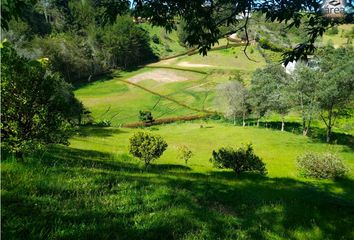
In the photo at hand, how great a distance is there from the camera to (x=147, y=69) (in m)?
144

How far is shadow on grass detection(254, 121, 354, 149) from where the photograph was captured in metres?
66.6

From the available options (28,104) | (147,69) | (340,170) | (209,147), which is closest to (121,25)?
(147,69)

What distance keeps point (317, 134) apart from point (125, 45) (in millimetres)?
96245

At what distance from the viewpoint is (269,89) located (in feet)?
275

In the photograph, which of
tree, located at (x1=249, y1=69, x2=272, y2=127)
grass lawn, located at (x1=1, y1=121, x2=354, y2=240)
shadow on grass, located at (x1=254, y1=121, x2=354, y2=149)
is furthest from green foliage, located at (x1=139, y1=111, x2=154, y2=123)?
grass lawn, located at (x1=1, y1=121, x2=354, y2=240)

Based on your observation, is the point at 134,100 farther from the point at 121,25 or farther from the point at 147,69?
the point at 121,25

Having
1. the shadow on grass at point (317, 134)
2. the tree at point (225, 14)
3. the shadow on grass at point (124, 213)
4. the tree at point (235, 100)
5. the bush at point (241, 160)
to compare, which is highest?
the tree at point (225, 14)

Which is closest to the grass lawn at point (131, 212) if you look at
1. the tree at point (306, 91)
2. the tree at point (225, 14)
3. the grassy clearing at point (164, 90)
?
the tree at point (225, 14)

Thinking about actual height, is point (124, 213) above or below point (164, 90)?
above

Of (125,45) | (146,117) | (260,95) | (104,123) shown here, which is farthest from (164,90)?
(260,95)

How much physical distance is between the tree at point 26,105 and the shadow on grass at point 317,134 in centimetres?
5592

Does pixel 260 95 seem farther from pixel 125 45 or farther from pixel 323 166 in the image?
pixel 125 45

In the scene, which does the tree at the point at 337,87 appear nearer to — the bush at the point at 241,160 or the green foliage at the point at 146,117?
the bush at the point at 241,160

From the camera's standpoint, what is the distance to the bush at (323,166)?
3609 cm
